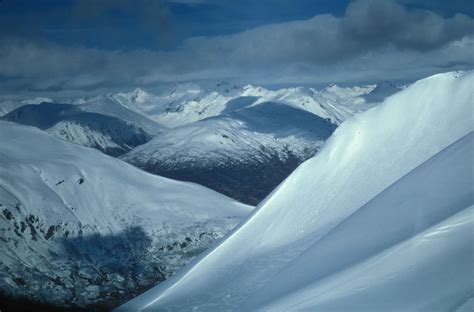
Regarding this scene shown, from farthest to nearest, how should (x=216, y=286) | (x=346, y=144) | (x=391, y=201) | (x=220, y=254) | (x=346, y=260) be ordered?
(x=346, y=144) < (x=220, y=254) < (x=216, y=286) < (x=391, y=201) < (x=346, y=260)

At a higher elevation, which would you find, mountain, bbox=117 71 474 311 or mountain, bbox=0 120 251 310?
mountain, bbox=117 71 474 311

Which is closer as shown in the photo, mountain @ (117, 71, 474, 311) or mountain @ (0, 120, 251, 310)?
mountain @ (117, 71, 474, 311)

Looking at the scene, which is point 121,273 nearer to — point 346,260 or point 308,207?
point 308,207

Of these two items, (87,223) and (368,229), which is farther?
(87,223)

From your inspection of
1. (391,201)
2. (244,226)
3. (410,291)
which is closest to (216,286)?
(244,226)

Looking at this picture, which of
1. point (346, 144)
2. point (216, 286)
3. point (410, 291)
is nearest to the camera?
point (410, 291)
